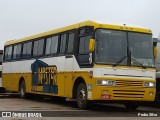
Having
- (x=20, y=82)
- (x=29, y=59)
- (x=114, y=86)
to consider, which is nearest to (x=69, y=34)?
(x=114, y=86)

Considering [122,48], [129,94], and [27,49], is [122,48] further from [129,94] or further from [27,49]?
[27,49]

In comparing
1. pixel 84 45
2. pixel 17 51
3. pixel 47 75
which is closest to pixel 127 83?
pixel 84 45

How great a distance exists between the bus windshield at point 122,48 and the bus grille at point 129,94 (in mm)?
980

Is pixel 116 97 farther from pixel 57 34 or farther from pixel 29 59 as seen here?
pixel 29 59

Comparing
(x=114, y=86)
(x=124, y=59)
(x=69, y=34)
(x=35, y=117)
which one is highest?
(x=69, y=34)

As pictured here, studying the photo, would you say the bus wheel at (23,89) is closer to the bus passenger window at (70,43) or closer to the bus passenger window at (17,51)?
the bus passenger window at (17,51)

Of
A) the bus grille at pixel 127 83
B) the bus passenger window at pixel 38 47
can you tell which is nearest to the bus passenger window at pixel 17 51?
the bus passenger window at pixel 38 47

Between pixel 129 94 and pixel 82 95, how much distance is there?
1.76 metres

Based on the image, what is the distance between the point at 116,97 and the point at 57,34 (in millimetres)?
4848

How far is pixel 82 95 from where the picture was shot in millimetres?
15539

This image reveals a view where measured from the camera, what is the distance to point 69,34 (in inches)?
671

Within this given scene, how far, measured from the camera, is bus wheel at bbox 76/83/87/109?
15344 mm

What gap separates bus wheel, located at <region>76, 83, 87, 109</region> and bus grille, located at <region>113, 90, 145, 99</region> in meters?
1.23

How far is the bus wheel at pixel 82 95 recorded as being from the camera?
1534 cm
